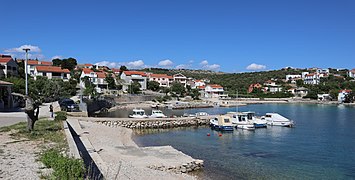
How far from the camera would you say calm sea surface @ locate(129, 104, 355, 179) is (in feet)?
64.4

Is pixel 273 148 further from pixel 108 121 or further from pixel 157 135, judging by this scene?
pixel 108 121

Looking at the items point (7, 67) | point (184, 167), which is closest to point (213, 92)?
point (7, 67)

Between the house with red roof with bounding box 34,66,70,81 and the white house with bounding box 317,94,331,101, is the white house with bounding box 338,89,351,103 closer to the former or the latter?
the white house with bounding box 317,94,331,101

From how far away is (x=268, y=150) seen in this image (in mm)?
27172

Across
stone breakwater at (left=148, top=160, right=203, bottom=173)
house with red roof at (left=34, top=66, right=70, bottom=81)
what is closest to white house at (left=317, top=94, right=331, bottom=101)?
house with red roof at (left=34, top=66, right=70, bottom=81)

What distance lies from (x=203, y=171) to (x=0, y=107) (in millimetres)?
27600

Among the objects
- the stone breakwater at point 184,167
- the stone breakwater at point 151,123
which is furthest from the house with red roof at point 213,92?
the stone breakwater at point 184,167

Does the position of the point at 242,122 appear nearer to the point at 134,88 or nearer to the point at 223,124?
the point at 223,124

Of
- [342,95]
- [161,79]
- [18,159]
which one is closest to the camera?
[18,159]

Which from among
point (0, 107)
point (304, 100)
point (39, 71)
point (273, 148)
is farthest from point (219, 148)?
point (304, 100)

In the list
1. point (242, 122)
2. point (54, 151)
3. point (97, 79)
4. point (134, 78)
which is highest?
point (134, 78)

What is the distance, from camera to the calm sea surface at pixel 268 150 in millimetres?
19625

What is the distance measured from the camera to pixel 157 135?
35250 millimetres

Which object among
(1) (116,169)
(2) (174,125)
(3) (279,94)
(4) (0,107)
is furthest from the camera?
(3) (279,94)
